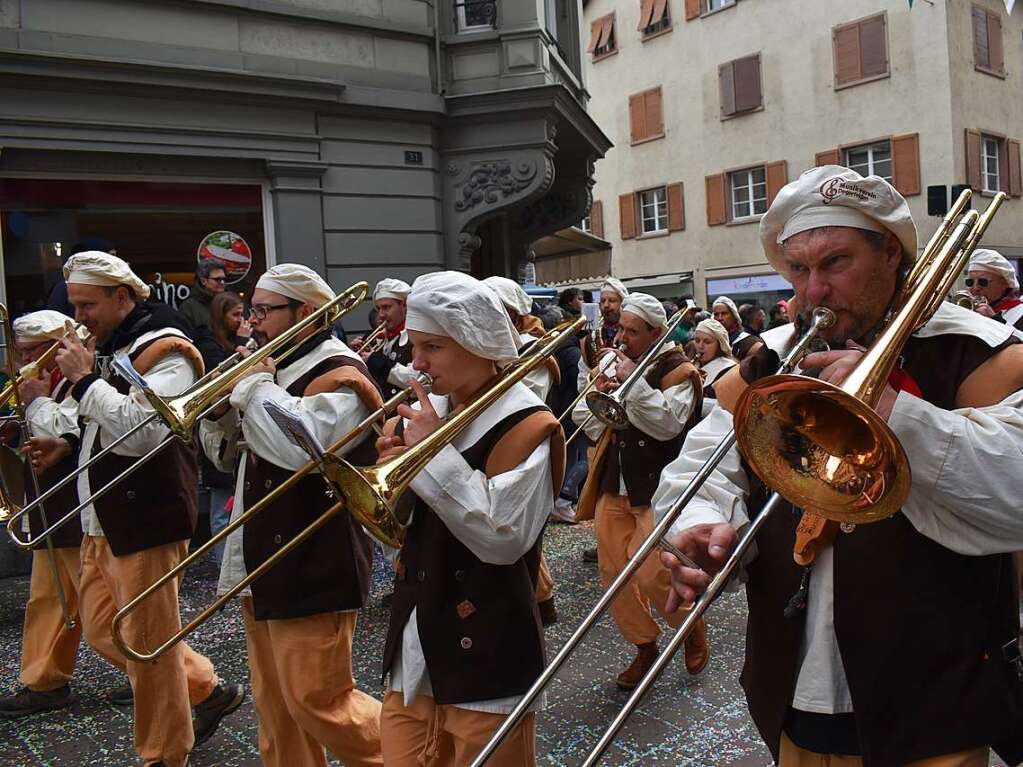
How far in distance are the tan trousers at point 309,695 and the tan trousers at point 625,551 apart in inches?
68.4

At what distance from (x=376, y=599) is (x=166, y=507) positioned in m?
2.63

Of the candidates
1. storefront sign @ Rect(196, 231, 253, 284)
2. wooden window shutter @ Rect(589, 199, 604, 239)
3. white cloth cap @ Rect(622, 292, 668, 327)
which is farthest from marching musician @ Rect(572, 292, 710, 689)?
wooden window shutter @ Rect(589, 199, 604, 239)

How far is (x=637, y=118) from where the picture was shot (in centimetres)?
2719

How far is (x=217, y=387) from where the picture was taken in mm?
3377

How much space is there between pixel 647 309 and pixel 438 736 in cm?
311

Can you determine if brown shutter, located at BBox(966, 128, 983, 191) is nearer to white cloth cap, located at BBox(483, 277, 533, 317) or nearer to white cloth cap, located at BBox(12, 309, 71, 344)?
white cloth cap, located at BBox(483, 277, 533, 317)

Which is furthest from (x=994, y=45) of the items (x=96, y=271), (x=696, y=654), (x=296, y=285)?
(x=96, y=271)

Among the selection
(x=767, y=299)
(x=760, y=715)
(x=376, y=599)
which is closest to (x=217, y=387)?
(x=760, y=715)

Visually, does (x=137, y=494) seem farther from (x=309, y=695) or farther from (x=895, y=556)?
(x=895, y=556)

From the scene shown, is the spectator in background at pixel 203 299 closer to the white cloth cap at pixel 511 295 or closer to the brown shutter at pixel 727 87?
the white cloth cap at pixel 511 295

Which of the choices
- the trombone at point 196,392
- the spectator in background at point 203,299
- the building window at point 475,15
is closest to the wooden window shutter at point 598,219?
the building window at point 475,15

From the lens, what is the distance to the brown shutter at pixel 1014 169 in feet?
72.7

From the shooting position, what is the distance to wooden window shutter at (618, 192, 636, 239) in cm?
2736

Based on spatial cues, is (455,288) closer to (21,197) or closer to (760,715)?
(760,715)
